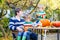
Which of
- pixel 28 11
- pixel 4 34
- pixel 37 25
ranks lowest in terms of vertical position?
pixel 4 34

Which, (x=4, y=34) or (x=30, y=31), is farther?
(x=4, y=34)

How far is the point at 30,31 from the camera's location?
276 cm

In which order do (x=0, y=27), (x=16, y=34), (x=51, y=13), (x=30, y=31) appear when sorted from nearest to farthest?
(x=30, y=31) < (x=16, y=34) < (x=0, y=27) < (x=51, y=13)

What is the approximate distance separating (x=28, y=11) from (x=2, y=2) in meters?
0.62

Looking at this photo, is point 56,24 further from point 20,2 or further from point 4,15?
point 4,15

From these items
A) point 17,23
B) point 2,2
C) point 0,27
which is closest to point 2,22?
point 0,27

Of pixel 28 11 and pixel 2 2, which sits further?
pixel 28 11

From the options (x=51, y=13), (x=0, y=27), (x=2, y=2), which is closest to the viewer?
(x=2, y=2)

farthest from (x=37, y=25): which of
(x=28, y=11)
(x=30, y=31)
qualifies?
(x=28, y=11)

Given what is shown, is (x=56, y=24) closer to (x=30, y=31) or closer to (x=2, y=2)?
(x=30, y=31)

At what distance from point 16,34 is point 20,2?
37.5 inches

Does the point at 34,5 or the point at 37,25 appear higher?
the point at 34,5

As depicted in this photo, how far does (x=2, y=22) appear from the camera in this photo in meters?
3.74

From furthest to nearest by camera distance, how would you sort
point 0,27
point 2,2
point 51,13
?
point 51,13
point 0,27
point 2,2
